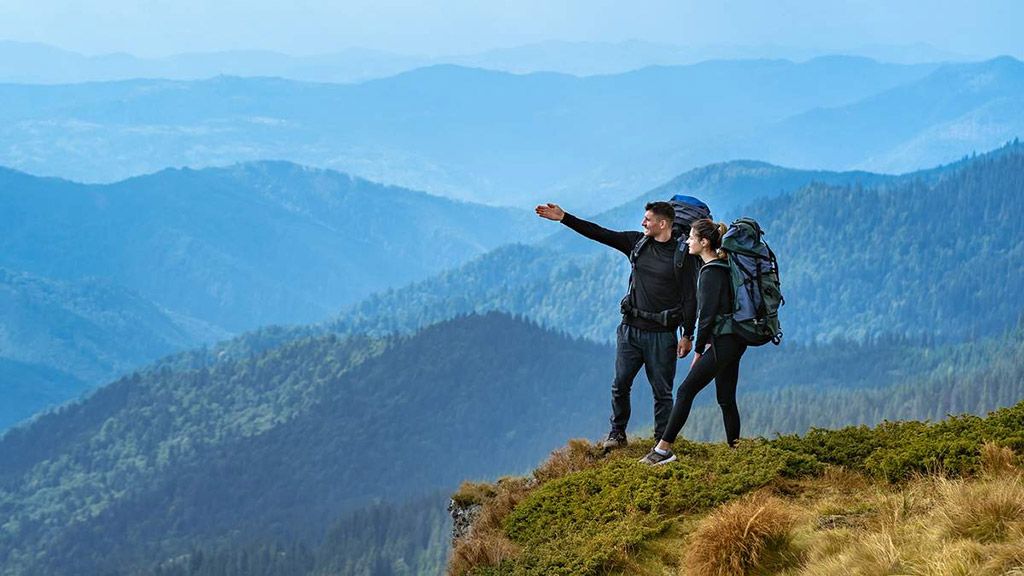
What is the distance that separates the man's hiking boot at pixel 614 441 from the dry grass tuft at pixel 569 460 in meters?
0.18

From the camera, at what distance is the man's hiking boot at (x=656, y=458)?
17344mm

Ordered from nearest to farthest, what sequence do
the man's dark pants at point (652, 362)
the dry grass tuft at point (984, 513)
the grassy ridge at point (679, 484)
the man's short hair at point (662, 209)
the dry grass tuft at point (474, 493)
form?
the dry grass tuft at point (984, 513) → the grassy ridge at point (679, 484) → the man's short hair at point (662, 209) → the man's dark pants at point (652, 362) → the dry grass tuft at point (474, 493)

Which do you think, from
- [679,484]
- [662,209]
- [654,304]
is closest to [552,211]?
[662,209]

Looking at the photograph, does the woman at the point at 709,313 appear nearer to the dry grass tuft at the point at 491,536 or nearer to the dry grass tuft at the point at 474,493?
the dry grass tuft at the point at 491,536

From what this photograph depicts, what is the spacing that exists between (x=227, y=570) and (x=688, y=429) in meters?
75.8

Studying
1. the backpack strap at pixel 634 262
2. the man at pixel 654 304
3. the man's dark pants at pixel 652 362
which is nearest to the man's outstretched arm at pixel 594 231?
the man at pixel 654 304

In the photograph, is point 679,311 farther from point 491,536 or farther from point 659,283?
point 491,536

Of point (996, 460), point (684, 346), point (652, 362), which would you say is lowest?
point (996, 460)

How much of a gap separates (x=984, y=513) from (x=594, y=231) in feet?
27.9

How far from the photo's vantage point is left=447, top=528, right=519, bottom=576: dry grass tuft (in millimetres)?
15516

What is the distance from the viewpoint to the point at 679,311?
18.2 m

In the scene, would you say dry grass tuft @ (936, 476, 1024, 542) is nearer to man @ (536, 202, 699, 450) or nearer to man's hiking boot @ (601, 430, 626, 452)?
man @ (536, 202, 699, 450)

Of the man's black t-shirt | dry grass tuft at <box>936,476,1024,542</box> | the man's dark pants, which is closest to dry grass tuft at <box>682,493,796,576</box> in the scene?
dry grass tuft at <box>936,476,1024,542</box>

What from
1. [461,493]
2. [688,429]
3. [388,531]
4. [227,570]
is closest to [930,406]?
[688,429]
